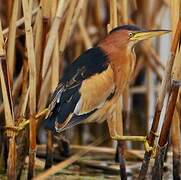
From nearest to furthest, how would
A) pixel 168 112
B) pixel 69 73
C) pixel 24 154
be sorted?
pixel 168 112
pixel 69 73
pixel 24 154

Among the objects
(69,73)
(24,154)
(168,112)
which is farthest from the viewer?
(24,154)

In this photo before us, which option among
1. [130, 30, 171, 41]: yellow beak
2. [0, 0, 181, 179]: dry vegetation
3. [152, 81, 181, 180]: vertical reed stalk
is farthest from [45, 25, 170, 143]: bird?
[152, 81, 181, 180]: vertical reed stalk

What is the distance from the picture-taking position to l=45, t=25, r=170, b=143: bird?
2766mm

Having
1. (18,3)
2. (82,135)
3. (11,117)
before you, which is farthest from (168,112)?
(82,135)

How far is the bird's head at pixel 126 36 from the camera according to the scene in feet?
9.42

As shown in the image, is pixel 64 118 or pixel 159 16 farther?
pixel 159 16

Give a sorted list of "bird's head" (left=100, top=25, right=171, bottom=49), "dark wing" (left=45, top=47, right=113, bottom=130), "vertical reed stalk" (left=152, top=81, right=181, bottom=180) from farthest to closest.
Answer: "bird's head" (left=100, top=25, right=171, bottom=49)
"dark wing" (left=45, top=47, right=113, bottom=130)
"vertical reed stalk" (left=152, top=81, right=181, bottom=180)

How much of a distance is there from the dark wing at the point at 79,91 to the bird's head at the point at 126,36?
0.11 metres

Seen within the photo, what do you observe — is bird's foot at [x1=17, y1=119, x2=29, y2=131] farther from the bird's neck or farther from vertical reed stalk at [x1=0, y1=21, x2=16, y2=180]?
the bird's neck

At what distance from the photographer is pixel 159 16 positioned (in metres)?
4.74

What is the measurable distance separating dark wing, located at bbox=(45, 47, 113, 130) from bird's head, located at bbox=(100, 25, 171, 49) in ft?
0.36

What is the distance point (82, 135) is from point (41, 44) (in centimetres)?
185

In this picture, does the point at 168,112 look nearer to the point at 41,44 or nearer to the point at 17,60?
the point at 41,44

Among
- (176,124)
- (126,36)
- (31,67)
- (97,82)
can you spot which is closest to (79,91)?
(97,82)
